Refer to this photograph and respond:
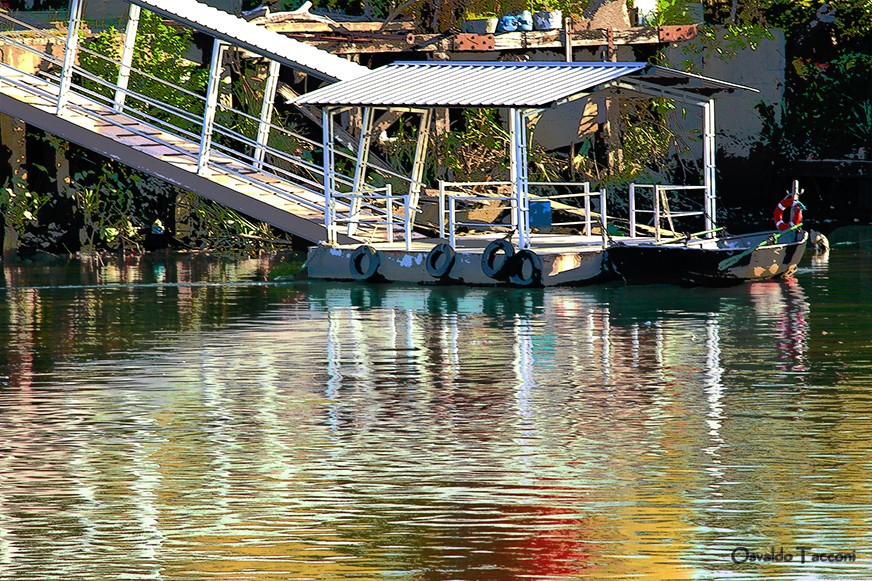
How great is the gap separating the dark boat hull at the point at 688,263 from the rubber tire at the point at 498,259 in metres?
1.24

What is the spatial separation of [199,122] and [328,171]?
11.0ft

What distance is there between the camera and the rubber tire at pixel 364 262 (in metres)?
24.9

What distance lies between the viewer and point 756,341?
17812mm

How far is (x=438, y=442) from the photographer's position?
40.3ft

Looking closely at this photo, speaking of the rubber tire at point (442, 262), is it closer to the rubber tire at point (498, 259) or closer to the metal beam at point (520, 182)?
the rubber tire at point (498, 259)

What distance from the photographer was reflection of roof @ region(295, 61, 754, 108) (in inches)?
917

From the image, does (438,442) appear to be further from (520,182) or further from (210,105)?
(210,105)

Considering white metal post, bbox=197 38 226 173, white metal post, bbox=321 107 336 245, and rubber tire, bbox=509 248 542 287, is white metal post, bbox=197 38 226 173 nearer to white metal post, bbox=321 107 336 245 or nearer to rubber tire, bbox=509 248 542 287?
white metal post, bbox=321 107 336 245

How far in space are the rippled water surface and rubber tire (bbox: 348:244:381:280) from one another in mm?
3463

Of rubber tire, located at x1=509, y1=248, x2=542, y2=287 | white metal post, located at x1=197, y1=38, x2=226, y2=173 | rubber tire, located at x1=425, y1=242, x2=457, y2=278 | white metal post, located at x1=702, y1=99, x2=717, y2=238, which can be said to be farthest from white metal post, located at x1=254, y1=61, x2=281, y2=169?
white metal post, located at x1=702, y1=99, x2=717, y2=238

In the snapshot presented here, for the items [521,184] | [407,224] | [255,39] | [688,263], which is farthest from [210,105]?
[688,263]

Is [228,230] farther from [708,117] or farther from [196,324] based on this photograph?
[196,324]

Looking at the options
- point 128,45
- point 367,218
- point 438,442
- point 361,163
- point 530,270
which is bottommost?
point 438,442

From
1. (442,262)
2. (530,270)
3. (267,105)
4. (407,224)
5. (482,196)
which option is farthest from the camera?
(267,105)
